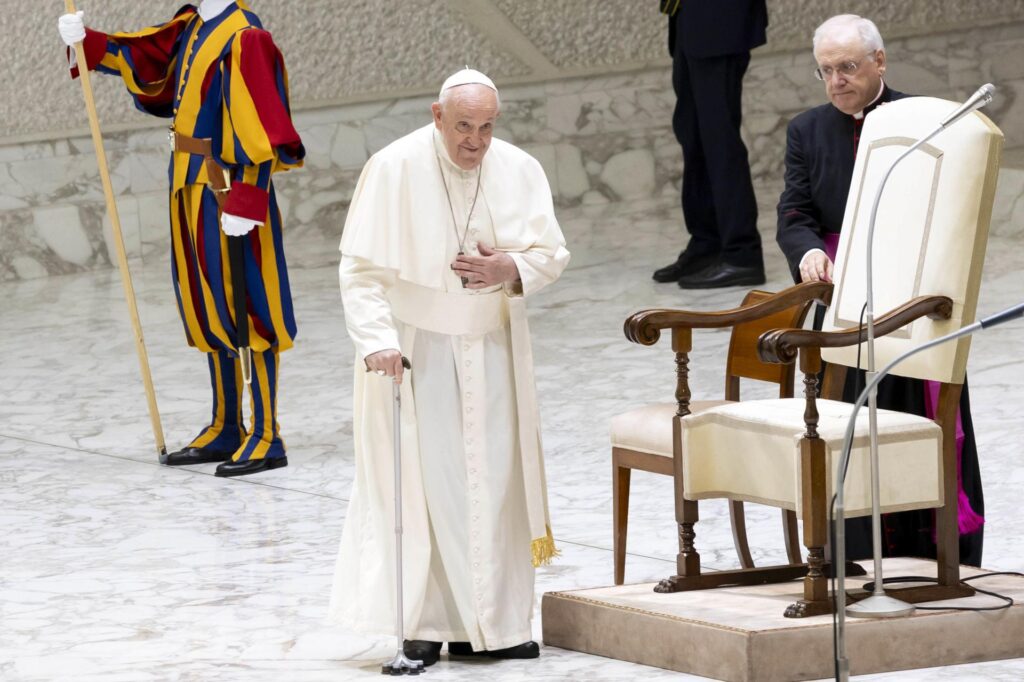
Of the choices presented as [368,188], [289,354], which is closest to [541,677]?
[368,188]

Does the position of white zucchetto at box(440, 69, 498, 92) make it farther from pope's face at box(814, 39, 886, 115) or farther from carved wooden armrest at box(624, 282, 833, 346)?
pope's face at box(814, 39, 886, 115)

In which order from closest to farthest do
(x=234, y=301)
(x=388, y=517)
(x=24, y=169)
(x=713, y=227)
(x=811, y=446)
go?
(x=811, y=446), (x=388, y=517), (x=234, y=301), (x=713, y=227), (x=24, y=169)

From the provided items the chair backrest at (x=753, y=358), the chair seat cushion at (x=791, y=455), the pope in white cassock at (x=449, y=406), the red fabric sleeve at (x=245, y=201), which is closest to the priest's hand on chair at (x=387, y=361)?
the pope in white cassock at (x=449, y=406)

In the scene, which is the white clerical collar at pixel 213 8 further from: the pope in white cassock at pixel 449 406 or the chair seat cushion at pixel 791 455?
the chair seat cushion at pixel 791 455

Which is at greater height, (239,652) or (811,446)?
(811,446)

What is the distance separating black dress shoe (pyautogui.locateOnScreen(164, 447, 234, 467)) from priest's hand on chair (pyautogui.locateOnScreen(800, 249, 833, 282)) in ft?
8.98

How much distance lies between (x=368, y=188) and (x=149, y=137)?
22.8ft

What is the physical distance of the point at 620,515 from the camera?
16.2 ft

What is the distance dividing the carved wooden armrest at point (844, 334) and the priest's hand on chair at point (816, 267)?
1.58 feet

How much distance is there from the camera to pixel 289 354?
8.55 meters

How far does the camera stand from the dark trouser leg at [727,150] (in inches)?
353

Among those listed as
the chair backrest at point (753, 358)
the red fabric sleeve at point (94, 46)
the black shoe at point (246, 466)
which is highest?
the red fabric sleeve at point (94, 46)

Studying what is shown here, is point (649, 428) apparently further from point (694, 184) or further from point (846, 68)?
point (694, 184)

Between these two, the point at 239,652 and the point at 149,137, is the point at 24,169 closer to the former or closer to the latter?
the point at 149,137
